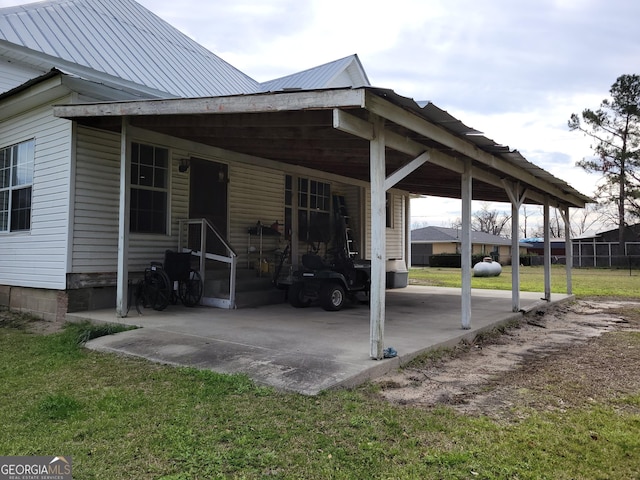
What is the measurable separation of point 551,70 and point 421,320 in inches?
293

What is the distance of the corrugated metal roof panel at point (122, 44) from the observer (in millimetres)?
9328

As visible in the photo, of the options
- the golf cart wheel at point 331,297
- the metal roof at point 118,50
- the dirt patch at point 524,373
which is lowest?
the dirt patch at point 524,373

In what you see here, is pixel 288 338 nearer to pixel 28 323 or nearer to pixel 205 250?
pixel 205 250

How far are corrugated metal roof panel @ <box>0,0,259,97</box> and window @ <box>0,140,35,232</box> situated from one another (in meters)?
1.88

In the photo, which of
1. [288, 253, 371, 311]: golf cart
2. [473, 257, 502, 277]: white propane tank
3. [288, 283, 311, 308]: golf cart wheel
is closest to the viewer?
[288, 253, 371, 311]: golf cart

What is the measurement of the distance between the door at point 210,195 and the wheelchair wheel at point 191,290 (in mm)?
928

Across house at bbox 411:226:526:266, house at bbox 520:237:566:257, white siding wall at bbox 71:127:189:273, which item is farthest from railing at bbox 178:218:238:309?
house at bbox 520:237:566:257

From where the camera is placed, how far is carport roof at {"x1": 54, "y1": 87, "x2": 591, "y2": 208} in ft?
15.1

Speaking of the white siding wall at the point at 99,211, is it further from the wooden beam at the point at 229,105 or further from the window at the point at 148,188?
the wooden beam at the point at 229,105

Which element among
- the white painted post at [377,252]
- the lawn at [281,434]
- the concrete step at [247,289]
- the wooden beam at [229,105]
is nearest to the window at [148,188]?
the concrete step at [247,289]

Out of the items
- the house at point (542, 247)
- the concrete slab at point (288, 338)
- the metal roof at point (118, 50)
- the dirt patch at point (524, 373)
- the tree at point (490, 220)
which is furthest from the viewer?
the tree at point (490, 220)

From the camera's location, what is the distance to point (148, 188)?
838 centimetres

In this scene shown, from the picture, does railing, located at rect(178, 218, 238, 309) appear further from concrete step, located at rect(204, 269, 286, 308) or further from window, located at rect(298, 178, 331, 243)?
window, located at rect(298, 178, 331, 243)

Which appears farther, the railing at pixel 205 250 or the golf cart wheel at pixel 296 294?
the golf cart wheel at pixel 296 294
